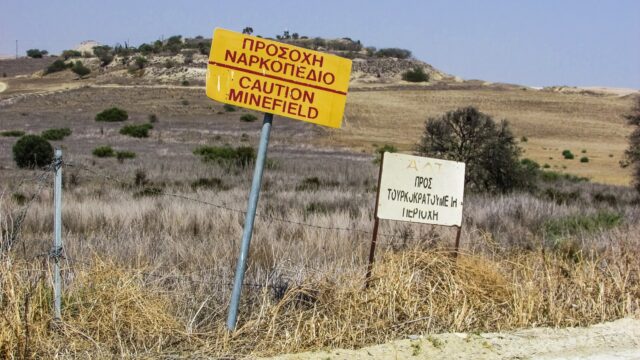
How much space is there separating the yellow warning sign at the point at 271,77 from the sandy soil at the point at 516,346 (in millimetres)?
1883

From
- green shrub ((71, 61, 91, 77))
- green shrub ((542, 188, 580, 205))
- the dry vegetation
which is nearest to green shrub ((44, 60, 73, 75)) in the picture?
green shrub ((71, 61, 91, 77))

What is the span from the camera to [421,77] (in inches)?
4879

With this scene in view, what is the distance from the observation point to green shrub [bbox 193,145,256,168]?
93.8 feet

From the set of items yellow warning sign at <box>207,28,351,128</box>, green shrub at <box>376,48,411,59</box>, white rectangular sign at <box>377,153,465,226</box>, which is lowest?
white rectangular sign at <box>377,153,465,226</box>

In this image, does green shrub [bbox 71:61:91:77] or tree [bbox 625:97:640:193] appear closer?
tree [bbox 625:97:640:193]

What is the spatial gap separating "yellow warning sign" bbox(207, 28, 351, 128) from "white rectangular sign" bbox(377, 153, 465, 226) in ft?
4.06

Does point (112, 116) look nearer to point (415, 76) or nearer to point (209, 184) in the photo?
point (209, 184)

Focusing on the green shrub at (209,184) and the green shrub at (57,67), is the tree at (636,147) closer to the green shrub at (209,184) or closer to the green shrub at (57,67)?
the green shrub at (209,184)

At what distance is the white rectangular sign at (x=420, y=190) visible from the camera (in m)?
7.45

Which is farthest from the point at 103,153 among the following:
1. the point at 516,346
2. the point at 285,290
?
the point at 516,346

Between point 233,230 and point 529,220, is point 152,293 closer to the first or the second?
point 233,230

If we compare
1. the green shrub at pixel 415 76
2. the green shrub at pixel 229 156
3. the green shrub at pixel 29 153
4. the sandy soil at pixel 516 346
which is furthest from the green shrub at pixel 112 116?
the green shrub at pixel 415 76

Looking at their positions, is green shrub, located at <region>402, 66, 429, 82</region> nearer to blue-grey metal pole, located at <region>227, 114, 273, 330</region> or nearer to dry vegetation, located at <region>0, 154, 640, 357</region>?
dry vegetation, located at <region>0, 154, 640, 357</region>

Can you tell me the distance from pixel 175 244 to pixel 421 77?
117 meters
